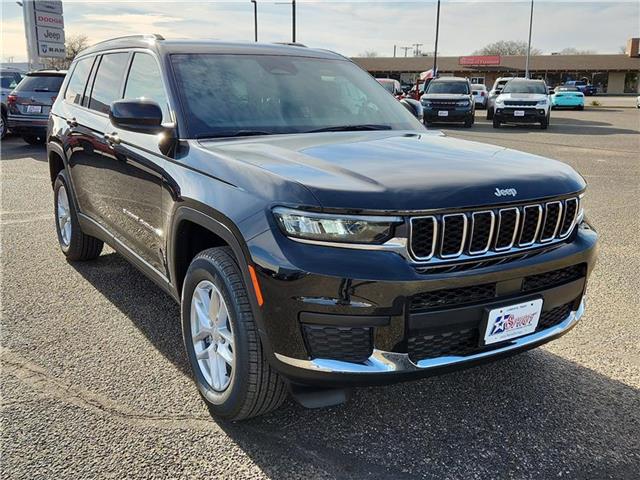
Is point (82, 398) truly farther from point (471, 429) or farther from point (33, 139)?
point (33, 139)

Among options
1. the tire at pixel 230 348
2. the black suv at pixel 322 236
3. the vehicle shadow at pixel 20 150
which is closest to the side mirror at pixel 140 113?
the black suv at pixel 322 236

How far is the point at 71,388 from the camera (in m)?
3.17

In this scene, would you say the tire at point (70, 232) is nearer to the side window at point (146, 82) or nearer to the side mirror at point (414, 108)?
the side window at point (146, 82)

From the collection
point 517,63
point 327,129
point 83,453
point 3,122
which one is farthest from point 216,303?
point 517,63

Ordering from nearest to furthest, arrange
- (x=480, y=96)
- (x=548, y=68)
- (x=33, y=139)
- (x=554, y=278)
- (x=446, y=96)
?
(x=554, y=278), (x=33, y=139), (x=446, y=96), (x=480, y=96), (x=548, y=68)

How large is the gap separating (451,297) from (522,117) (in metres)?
18.9

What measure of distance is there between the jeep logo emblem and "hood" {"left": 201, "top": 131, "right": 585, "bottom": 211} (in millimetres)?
15

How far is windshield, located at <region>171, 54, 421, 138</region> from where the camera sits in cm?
332

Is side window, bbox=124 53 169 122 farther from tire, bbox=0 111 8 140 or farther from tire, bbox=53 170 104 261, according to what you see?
tire, bbox=0 111 8 140

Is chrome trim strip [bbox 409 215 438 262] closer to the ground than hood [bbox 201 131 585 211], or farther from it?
closer to the ground

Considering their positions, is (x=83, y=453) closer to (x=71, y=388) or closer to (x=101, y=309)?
(x=71, y=388)

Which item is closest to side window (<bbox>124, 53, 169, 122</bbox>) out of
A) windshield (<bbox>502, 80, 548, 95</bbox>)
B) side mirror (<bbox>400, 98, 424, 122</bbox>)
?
side mirror (<bbox>400, 98, 424, 122</bbox>)

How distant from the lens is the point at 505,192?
2479 millimetres

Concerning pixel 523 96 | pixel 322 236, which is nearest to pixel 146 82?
pixel 322 236
